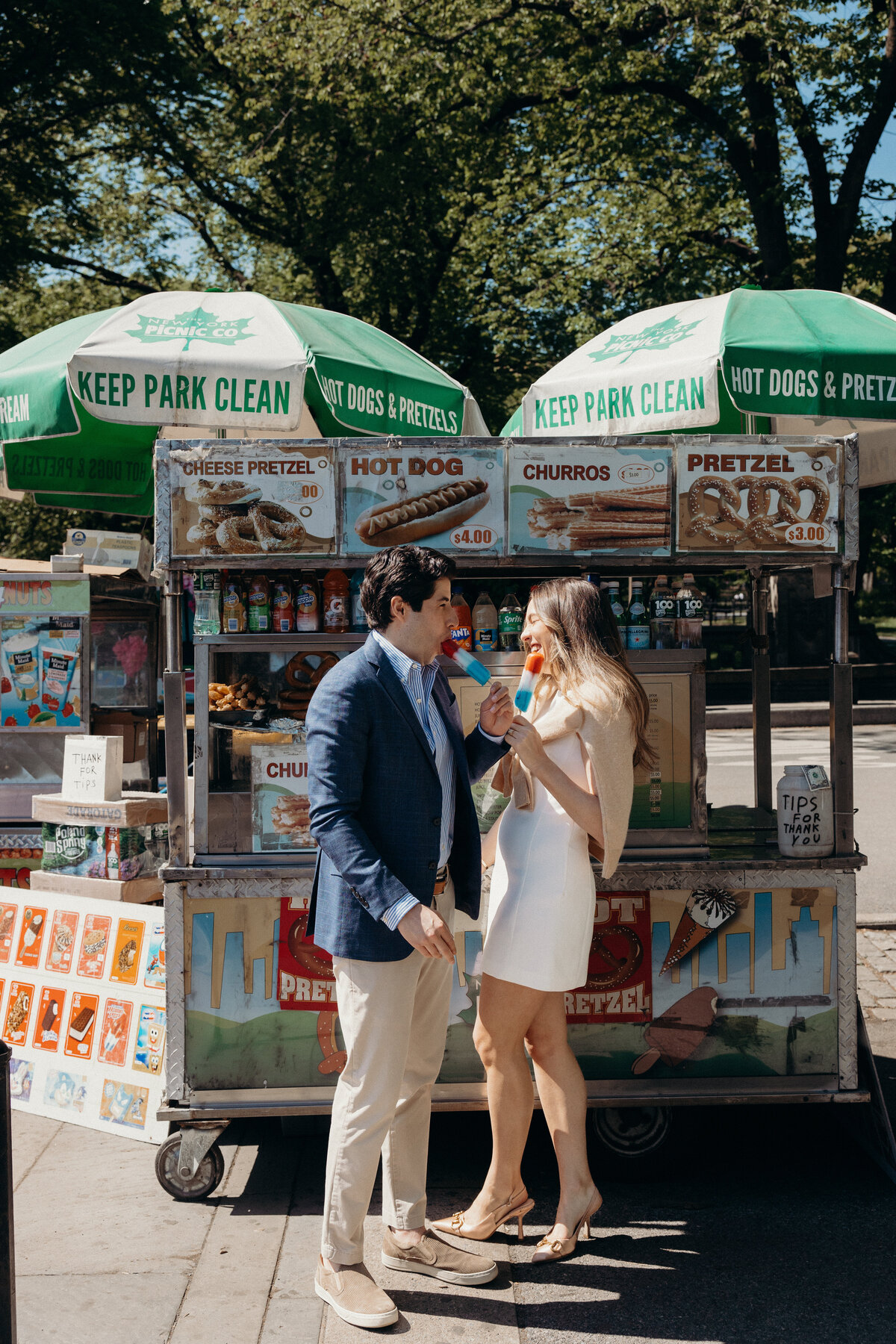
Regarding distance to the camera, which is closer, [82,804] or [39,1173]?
[39,1173]

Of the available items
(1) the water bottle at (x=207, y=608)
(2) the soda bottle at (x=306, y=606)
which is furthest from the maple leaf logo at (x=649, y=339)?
(1) the water bottle at (x=207, y=608)

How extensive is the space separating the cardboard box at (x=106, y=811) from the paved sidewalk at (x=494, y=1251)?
114cm

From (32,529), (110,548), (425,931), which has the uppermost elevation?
(32,529)

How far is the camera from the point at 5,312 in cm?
1945

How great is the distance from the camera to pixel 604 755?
10.3ft

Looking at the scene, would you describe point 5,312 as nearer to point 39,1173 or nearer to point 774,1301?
point 39,1173

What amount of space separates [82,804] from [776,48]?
1314 centimetres

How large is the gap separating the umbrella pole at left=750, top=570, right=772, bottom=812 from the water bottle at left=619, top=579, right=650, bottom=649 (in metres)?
1.04

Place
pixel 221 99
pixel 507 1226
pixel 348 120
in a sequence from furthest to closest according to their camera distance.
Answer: pixel 221 99 < pixel 348 120 < pixel 507 1226

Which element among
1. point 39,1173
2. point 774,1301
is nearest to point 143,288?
point 39,1173

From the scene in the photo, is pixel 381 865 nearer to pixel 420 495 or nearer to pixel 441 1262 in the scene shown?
pixel 441 1262

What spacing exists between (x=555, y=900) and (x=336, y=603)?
1276 mm

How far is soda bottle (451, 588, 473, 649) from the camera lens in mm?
3787

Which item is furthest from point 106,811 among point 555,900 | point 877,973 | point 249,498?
point 877,973
